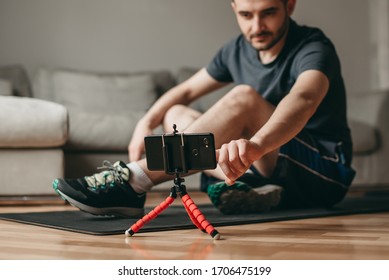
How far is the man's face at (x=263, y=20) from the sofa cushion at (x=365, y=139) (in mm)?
1094

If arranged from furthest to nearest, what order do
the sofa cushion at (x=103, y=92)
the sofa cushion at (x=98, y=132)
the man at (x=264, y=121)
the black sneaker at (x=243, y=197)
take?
the sofa cushion at (x=103, y=92) → the sofa cushion at (x=98, y=132) → the black sneaker at (x=243, y=197) → the man at (x=264, y=121)

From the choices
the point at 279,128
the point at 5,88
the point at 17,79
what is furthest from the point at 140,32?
the point at 279,128

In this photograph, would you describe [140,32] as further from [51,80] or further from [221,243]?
[221,243]

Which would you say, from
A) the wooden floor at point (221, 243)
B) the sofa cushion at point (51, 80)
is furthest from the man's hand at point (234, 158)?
the sofa cushion at point (51, 80)

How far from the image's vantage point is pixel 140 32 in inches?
145

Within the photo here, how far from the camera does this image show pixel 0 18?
11.6ft

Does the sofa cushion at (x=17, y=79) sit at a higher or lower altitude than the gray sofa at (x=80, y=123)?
higher

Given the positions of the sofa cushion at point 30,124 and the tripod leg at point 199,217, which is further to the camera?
the sofa cushion at point 30,124

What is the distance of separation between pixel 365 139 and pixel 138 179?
150cm

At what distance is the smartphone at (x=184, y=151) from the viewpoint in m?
1.13

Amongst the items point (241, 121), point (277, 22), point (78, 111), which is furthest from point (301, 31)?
point (78, 111)

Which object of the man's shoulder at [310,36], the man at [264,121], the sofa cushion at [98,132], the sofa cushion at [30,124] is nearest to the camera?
the man at [264,121]

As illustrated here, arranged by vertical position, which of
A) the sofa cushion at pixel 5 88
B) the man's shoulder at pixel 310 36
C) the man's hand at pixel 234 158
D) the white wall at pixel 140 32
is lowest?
the man's hand at pixel 234 158

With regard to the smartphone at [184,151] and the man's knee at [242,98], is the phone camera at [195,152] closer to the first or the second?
the smartphone at [184,151]
